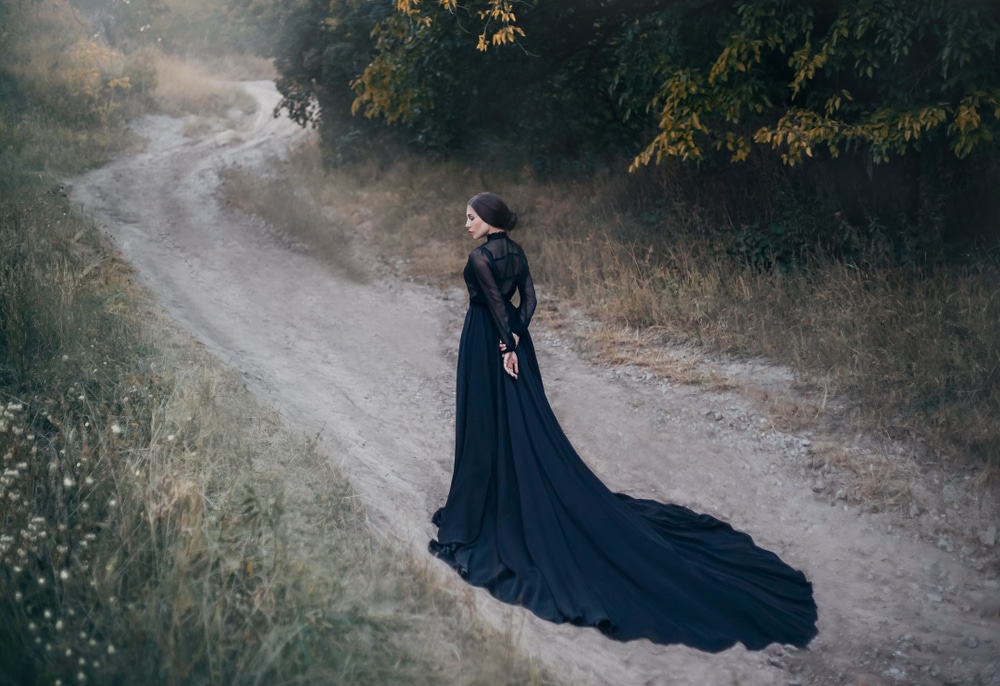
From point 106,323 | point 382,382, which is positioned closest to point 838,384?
point 382,382

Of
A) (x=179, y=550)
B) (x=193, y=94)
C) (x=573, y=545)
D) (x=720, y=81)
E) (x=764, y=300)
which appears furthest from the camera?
(x=193, y=94)

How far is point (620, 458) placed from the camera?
6.66m

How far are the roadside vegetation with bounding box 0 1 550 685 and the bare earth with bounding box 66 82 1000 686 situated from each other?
410 mm

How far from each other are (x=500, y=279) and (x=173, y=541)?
7.61ft

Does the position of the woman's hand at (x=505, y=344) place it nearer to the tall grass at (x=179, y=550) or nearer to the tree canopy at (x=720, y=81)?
the tall grass at (x=179, y=550)

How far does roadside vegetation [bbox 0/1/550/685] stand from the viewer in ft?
11.1

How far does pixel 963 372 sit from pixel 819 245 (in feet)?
7.71

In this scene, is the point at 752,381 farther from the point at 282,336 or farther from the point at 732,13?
the point at 282,336

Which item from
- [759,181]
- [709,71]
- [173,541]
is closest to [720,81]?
[709,71]

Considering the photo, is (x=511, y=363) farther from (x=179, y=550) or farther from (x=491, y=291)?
(x=179, y=550)

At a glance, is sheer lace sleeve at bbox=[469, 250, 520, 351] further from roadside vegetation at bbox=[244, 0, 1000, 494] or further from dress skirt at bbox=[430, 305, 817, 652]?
roadside vegetation at bbox=[244, 0, 1000, 494]

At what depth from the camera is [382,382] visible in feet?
26.2

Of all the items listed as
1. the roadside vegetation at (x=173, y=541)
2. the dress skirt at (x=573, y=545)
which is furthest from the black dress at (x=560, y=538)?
the roadside vegetation at (x=173, y=541)

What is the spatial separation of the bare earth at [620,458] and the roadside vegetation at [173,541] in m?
0.41
